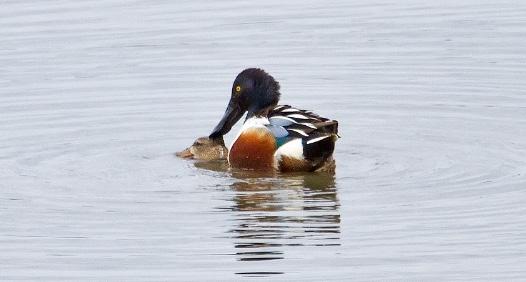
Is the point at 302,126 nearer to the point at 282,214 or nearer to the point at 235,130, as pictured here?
the point at 282,214

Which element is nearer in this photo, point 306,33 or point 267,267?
point 267,267

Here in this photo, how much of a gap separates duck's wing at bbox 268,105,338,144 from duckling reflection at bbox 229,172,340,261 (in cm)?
37

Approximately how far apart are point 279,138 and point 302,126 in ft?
1.04

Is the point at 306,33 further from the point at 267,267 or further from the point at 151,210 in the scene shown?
the point at 267,267

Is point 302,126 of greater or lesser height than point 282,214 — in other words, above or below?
above

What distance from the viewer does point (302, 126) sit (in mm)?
14656

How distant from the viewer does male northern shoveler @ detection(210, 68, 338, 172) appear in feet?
48.2

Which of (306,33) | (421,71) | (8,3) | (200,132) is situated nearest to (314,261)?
(200,132)

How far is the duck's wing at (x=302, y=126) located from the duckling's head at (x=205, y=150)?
3.35ft

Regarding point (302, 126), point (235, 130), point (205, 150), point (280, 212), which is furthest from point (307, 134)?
point (235, 130)

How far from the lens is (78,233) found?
1252cm

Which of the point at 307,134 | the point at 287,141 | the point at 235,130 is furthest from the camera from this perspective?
the point at 235,130

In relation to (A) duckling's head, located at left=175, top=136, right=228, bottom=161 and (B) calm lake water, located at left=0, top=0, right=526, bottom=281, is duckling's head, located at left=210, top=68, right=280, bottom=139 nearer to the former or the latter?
(A) duckling's head, located at left=175, top=136, right=228, bottom=161

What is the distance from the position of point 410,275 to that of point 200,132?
20.9 feet
